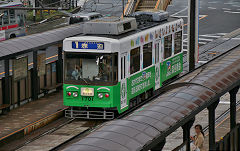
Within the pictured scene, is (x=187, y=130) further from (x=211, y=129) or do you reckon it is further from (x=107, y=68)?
(x=107, y=68)

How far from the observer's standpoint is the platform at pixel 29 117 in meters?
20.6

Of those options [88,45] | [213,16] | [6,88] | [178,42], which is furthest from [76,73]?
[213,16]

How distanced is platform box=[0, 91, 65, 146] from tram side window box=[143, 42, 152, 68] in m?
3.66

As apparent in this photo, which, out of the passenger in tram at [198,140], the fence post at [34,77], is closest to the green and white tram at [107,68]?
the fence post at [34,77]

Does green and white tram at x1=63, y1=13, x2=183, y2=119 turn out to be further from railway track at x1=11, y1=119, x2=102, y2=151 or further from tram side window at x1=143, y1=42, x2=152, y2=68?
railway track at x1=11, y1=119, x2=102, y2=151

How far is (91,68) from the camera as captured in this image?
826 inches

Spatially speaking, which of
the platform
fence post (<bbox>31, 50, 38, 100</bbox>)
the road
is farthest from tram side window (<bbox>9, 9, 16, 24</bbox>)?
fence post (<bbox>31, 50, 38, 100</bbox>)

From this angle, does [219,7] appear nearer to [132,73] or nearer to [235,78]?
[132,73]

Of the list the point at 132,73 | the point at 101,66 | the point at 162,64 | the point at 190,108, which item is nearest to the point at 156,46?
the point at 162,64

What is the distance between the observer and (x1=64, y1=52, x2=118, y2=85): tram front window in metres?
20.8

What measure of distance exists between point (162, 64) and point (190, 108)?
43.6 feet

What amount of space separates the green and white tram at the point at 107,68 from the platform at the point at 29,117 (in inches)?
35.1

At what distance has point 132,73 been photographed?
72.6 feet

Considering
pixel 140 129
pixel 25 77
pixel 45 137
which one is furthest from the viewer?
pixel 25 77
